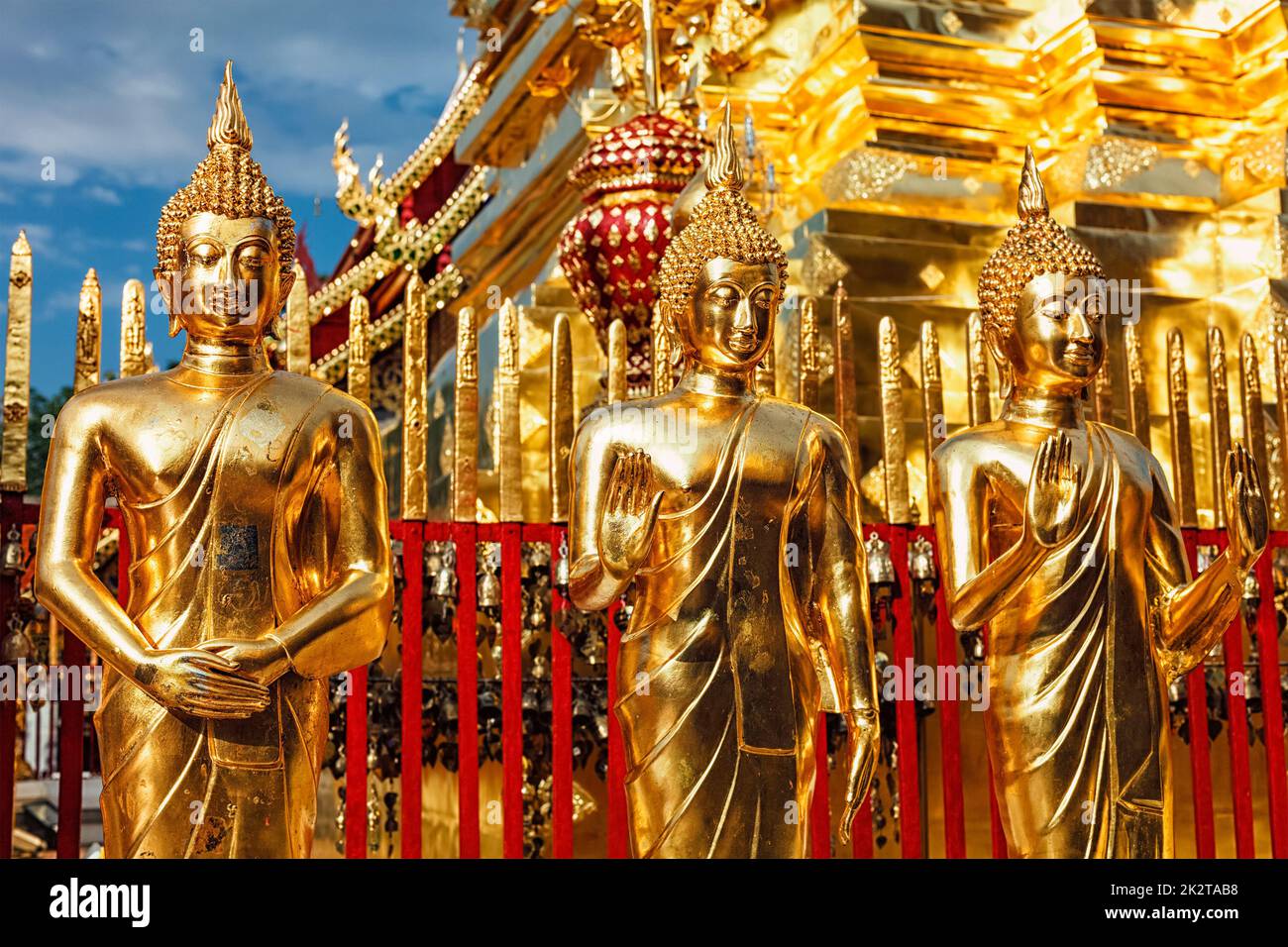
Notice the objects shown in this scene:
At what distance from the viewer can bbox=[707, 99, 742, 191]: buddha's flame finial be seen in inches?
189

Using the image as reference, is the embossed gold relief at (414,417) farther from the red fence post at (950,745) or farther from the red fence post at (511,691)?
the red fence post at (950,745)

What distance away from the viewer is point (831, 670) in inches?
178

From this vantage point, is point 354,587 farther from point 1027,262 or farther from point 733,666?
point 1027,262

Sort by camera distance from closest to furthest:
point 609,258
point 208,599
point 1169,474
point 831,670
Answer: point 208,599 → point 831,670 → point 609,258 → point 1169,474

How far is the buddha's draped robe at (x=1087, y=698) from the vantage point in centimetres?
466

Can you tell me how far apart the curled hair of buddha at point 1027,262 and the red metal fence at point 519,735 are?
2.64ft

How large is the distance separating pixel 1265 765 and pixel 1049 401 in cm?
228

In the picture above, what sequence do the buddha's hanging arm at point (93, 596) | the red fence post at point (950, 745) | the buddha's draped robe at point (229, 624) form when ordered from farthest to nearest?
the red fence post at point (950, 745), the buddha's draped robe at point (229, 624), the buddha's hanging arm at point (93, 596)

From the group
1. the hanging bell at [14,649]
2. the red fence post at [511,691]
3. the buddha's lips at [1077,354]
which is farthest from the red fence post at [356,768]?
the buddha's lips at [1077,354]

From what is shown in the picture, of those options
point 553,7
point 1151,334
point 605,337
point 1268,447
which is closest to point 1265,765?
point 1268,447

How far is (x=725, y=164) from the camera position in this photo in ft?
15.9

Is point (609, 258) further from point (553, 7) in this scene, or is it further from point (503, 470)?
point (553, 7)
